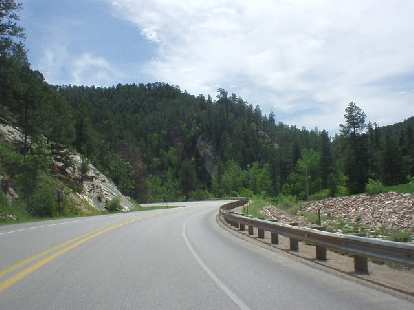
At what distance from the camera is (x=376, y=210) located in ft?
177

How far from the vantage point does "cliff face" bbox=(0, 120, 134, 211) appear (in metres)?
55.4

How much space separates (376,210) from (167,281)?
47212mm

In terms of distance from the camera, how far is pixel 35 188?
42688 millimetres

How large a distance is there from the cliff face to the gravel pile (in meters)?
22.8

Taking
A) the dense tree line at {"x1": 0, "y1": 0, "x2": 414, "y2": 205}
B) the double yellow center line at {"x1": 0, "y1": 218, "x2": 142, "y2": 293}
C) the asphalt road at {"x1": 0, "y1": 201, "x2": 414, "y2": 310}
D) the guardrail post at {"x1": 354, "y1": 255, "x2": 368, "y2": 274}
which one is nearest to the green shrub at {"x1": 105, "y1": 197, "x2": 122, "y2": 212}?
the dense tree line at {"x1": 0, "y1": 0, "x2": 414, "y2": 205}

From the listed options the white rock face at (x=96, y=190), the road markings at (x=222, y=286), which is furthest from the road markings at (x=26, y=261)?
the white rock face at (x=96, y=190)

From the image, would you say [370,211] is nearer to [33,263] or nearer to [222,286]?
[33,263]

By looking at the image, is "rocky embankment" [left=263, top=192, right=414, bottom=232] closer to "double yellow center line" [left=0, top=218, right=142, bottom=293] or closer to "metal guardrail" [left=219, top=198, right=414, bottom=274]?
"metal guardrail" [left=219, top=198, right=414, bottom=274]

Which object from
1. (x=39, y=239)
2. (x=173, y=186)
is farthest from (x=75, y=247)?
(x=173, y=186)

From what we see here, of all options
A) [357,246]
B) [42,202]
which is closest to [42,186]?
[42,202]

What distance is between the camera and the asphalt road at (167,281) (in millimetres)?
8062

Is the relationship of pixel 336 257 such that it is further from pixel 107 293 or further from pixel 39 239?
pixel 39 239

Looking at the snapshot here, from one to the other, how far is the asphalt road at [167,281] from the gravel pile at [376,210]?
2758 centimetres

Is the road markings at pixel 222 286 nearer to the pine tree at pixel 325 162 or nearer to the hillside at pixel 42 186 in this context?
the hillside at pixel 42 186
